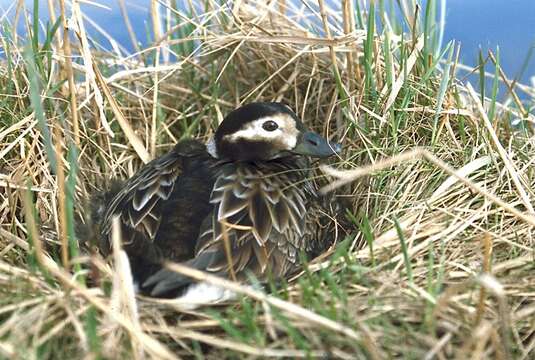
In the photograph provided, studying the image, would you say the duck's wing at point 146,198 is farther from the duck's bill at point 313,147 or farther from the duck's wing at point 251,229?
the duck's bill at point 313,147

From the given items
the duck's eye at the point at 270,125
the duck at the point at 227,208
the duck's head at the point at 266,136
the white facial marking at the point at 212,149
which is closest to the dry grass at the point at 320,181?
the duck at the point at 227,208

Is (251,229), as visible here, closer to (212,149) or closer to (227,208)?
(227,208)

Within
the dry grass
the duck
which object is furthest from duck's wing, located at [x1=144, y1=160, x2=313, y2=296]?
the dry grass

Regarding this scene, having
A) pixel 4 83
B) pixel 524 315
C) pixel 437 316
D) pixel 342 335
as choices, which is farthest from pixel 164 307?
pixel 4 83

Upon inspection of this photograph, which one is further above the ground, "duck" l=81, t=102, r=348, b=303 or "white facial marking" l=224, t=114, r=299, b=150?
"white facial marking" l=224, t=114, r=299, b=150

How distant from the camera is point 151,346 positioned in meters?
2.48

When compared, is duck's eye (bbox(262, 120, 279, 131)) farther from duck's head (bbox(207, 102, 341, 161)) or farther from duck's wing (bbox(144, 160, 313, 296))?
duck's wing (bbox(144, 160, 313, 296))

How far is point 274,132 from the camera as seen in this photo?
4.02 m

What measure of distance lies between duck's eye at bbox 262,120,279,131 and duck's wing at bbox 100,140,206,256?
0.37 m

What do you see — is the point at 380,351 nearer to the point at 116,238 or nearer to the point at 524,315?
the point at 524,315

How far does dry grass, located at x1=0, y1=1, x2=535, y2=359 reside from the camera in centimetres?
263

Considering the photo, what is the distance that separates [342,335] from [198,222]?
1066 mm

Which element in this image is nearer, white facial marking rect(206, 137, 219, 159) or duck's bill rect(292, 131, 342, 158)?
duck's bill rect(292, 131, 342, 158)

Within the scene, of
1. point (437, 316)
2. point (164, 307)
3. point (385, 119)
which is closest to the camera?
point (437, 316)
